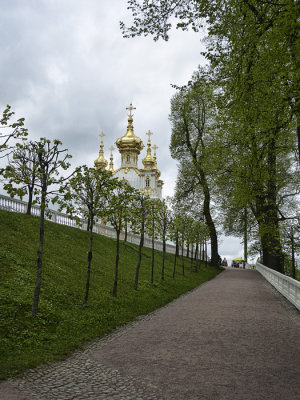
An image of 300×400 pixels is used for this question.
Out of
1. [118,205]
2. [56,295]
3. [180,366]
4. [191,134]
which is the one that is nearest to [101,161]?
[191,134]

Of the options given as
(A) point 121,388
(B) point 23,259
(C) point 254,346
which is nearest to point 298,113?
(C) point 254,346

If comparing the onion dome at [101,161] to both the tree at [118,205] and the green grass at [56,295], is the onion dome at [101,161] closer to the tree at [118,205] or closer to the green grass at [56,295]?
the green grass at [56,295]

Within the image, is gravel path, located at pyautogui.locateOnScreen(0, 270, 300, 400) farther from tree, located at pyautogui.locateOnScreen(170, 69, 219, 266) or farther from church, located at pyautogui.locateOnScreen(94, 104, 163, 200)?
church, located at pyautogui.locateOnScreen(94, 104, 163, 200)

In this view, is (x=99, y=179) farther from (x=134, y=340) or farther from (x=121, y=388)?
(x=121, y=388)

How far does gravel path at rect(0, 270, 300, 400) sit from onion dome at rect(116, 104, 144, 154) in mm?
74914

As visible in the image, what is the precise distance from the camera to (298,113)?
9.21 meters

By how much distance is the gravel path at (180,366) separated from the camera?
5.01 m

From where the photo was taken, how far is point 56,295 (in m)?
11.4

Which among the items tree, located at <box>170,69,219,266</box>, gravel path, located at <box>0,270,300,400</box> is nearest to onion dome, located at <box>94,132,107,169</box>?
tree, located at <box>170,69,219,266</box>

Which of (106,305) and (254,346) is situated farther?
(106,305)

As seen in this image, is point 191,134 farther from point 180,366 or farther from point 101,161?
point 101,161

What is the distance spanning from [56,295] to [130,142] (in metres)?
73.5

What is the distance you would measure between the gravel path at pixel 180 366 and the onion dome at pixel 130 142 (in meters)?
74.9

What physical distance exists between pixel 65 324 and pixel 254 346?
14.7ft
